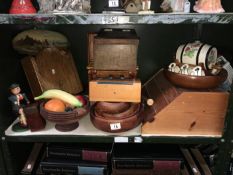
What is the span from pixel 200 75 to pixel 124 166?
0.59 m

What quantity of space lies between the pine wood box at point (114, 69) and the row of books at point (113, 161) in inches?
13.1

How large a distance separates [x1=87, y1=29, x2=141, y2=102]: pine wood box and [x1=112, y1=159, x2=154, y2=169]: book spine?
0.34 m

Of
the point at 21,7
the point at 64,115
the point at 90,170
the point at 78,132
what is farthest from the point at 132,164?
the point at 21,7

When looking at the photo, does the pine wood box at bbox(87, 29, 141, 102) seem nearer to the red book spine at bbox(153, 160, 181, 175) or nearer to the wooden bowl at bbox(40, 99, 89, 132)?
the wooden bowl at bbox(40, 99, 89, 132)

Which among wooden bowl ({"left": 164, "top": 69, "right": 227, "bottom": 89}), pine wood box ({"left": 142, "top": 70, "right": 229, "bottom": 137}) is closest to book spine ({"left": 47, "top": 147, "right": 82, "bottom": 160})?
pine wood box ({"left": 142, "top": 70, "right": 229, "bottom": 137})

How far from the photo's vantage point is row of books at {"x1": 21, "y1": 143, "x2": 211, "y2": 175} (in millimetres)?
1253

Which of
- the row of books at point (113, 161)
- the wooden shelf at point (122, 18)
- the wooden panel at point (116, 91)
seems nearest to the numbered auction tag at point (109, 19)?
the wooden shelf at point (122, 18)

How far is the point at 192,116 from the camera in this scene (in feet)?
3.63

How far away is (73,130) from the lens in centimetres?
118

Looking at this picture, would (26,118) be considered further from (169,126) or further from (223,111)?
(223,111)

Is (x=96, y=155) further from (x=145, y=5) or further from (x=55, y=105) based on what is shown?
(x=145, y=5)

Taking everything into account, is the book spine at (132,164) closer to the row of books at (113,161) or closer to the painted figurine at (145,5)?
the row of books at (113,161)

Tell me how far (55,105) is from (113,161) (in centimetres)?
41

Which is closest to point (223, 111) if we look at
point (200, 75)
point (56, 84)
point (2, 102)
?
point (200, 75)
